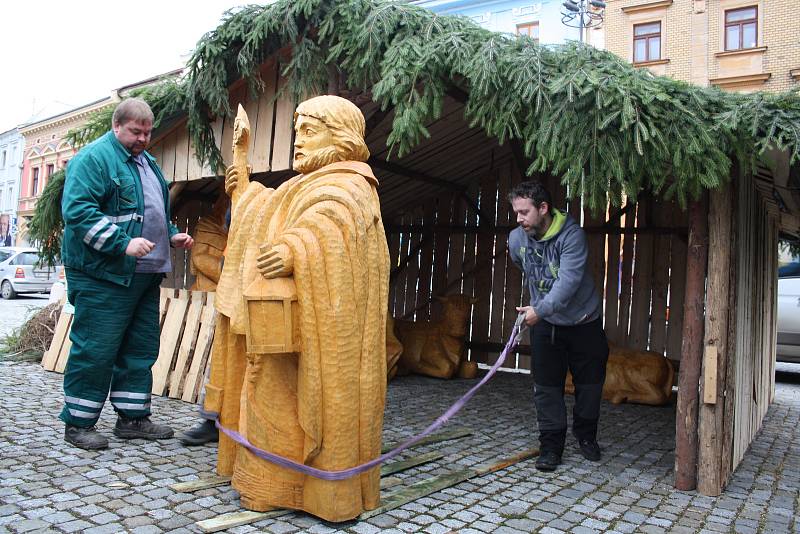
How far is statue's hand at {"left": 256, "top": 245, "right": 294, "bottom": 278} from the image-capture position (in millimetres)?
2945

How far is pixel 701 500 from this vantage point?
3.76 meters

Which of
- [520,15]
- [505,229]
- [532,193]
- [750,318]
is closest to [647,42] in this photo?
[520,15]

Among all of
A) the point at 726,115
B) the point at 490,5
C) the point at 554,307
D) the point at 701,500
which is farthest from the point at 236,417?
the point at 490,5

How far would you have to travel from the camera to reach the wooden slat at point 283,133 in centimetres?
→ 532

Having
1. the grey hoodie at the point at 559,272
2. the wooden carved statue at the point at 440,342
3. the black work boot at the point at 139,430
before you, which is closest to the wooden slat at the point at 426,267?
the wooden carved statue at the point at 440,342

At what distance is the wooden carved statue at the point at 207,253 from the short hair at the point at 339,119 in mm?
3411

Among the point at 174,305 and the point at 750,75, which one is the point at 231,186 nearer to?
the point at 174,305

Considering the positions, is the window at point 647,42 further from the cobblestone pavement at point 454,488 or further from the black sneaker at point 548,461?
the black sneaker at point 548,461

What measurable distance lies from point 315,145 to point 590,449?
285cm

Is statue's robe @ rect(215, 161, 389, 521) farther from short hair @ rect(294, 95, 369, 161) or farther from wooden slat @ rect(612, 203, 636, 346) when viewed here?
wooden slat @ rect(612, 203, 636, 346)

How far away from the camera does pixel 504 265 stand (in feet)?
28.0

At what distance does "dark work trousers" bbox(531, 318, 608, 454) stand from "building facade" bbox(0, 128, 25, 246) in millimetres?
39678

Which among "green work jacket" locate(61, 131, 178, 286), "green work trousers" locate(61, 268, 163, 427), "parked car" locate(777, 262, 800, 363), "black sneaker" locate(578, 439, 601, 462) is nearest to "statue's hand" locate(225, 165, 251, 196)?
"green work jacket" locate(61, 131, 178, 286)

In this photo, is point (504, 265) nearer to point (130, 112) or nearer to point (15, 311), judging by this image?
point (130, 112)
